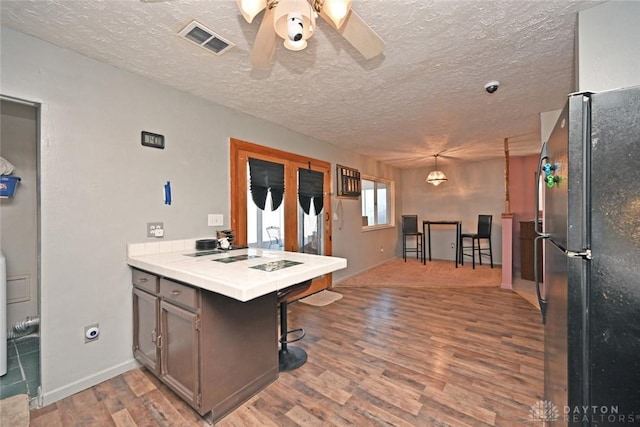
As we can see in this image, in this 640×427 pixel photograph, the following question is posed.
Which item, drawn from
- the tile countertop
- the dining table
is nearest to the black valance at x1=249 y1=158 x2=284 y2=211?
the tile countertop

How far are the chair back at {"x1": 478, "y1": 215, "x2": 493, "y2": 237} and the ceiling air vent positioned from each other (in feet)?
19.1

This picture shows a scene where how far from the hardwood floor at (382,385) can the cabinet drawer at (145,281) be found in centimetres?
68

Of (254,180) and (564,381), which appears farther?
(254,180)

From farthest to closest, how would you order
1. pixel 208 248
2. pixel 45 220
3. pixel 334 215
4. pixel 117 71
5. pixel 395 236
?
pixel 395 236, pixel 334 215, pixel 208 248, pixel 117 71, pixel 45 220

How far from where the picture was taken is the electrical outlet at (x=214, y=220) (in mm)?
2588

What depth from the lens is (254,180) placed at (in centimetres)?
309

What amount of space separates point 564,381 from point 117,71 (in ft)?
10.4

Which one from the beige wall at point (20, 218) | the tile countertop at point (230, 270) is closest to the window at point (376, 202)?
the tile countertop at point (230, 270)

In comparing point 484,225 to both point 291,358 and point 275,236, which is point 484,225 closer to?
point 275,236

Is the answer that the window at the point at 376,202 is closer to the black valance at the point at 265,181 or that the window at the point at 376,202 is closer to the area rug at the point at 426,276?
the area rug at the point at 426,276

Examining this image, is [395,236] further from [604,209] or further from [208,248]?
[604,209]

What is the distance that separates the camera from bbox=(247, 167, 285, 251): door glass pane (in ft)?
10.2

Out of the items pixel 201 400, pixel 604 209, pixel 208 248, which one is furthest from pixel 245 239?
pixel 604 209

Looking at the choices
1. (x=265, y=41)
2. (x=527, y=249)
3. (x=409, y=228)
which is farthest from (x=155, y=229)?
(x=527, y=249)
